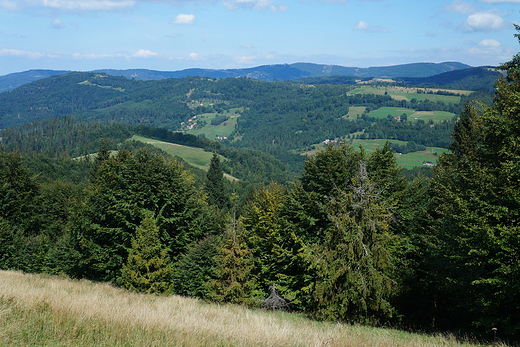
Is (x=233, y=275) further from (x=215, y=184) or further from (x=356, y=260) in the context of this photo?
(x=215, y=184)

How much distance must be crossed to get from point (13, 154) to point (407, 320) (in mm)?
51205

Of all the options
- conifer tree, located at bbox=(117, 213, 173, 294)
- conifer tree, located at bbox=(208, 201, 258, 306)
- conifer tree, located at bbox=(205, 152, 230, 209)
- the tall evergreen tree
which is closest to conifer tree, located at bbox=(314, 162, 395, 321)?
the tall evergreen tree

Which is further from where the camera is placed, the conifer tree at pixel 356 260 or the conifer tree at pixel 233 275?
the conifer tree at pixel 233 275

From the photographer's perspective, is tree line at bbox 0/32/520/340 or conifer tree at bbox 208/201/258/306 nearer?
tree line at bbox 0/32/520/340

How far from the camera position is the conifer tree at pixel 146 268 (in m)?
21.5

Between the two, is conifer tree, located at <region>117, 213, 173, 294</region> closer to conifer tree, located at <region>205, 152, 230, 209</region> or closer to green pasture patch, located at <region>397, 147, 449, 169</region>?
conifer tree, located at <region>205, 152, 230, 209</region>

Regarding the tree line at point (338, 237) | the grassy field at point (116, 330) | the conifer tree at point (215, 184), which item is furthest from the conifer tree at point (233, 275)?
the conifer tree at point (215, 184)

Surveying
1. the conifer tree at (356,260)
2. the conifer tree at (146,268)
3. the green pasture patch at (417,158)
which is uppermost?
the conifer tree at (356,260)

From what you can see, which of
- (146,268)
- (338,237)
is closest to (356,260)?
(338,237)

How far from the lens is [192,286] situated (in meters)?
25.2

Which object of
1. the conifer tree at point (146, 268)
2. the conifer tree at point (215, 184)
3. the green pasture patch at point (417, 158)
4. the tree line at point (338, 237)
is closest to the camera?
the tree line at point (338, 237)

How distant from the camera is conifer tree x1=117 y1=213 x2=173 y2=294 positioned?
70.5 feet

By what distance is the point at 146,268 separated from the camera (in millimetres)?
22203

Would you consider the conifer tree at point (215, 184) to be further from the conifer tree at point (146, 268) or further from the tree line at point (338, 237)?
the conifer tree at point (146, 268)
